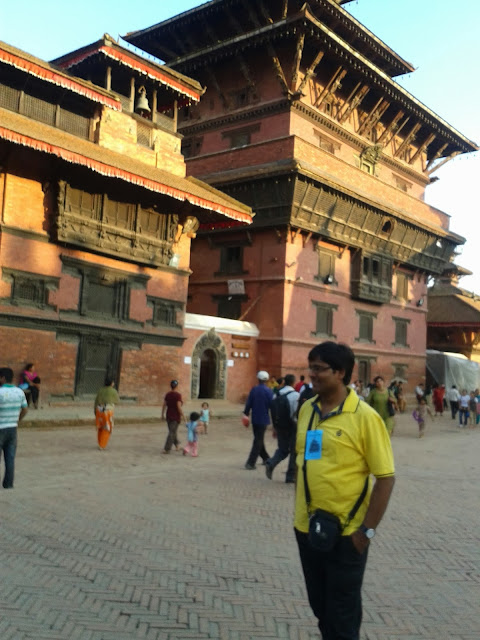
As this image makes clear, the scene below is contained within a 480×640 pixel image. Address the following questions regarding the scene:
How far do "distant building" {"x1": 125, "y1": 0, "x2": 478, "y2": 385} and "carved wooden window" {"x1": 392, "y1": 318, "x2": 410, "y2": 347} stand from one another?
0.08 metres

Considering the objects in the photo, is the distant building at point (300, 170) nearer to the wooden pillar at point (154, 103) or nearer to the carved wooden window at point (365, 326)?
the carved wooden window at point (365, 326)

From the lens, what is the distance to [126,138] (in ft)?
66.9

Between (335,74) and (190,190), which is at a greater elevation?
(335,74)

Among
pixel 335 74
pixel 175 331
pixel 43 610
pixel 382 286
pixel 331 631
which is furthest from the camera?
pixel 382 286

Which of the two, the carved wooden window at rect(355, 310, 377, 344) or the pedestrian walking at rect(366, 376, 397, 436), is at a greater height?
the carved wooden window at rect(355, 310, 377, 344)

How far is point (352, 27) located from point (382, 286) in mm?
13407

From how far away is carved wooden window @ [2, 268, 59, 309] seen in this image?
16.9 meters

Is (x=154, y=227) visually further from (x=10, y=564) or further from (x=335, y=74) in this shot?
(x=10, y=564)

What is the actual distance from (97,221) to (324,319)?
1317 cm

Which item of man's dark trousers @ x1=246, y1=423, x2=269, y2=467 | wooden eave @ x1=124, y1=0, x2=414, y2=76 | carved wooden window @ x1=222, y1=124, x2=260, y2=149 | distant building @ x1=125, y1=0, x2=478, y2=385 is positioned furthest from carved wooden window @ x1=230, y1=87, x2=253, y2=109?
man's dark trousers @ x1=246, y1=423, x2=269, y2=467

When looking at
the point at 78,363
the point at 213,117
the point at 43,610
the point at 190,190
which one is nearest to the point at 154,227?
the point at 190,190

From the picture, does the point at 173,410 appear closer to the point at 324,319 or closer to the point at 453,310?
the point at 324,319

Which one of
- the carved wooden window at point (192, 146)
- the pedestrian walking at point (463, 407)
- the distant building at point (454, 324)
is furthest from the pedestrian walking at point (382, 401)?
the distant building at point (454, 324)

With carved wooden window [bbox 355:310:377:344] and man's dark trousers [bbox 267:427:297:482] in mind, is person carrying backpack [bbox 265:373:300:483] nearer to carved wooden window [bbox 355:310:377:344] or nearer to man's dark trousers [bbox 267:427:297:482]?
man's dark trousers [bbox 267:427:297:482]
